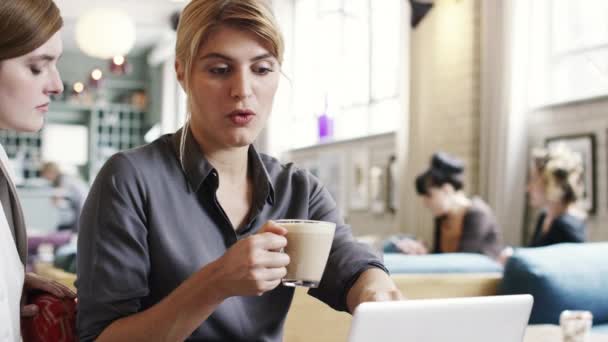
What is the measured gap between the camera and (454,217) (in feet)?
18.0

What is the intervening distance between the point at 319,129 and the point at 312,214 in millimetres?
8960

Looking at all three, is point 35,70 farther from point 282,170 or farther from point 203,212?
point 282,170

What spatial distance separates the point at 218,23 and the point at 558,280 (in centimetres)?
185

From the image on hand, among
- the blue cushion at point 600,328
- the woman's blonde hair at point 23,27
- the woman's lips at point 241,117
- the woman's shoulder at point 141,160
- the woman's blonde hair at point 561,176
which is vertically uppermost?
the woman's blonde hair at point 23,27

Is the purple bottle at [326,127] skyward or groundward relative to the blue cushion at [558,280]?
skyward

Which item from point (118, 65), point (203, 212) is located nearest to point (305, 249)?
point (203, 212)

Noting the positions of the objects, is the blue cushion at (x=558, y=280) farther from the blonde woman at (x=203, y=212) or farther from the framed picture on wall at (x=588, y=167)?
the framed picture on wall at (x=588, y=167)

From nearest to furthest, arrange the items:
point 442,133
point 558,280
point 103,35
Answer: point 558,280
point 103,35
point 442,133

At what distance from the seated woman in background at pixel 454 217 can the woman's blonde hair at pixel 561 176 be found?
50 centimetres

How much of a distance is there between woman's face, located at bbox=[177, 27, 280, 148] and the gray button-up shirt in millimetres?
90

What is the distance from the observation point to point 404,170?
27.1ft

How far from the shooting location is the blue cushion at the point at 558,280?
9.22ft

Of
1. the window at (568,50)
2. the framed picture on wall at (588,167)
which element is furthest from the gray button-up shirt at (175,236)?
the window at (568,50)

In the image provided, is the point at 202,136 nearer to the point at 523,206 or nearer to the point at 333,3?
the point at 523,206
